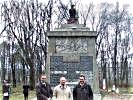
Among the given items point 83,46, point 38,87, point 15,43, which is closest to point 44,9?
point 15,43

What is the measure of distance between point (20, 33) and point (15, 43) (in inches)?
194

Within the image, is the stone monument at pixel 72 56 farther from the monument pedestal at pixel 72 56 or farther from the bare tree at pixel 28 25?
the bare tree at pixel 28 25

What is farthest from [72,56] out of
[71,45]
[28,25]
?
[28,25]

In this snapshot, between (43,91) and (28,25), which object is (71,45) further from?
(28,25)

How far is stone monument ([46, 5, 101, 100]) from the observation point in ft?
87.7

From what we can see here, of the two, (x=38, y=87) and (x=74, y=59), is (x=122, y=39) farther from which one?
(x=38, y=87)

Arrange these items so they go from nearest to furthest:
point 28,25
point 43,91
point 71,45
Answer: point 43,91 < point 71,45 < point 28,25

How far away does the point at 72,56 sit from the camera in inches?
1066

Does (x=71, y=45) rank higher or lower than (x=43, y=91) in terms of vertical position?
higher

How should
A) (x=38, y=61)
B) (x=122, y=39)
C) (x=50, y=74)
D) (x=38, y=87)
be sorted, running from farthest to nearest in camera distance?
(x=122, y=39), (x=38, y=61), (x=50, y=74), (x=38, y=87)

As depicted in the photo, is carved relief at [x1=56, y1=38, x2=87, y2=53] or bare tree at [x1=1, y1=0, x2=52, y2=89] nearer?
carved relief at [x1=56, y1=38, x2=87, y2=53]

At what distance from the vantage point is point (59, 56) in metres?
27.1

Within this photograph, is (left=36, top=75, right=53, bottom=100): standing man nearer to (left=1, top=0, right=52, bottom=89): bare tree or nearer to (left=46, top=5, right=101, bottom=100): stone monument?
(left=46, top=5, right=101, bottom=100): stone monument

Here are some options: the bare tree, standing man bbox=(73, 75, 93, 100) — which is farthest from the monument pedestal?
the bare tree
